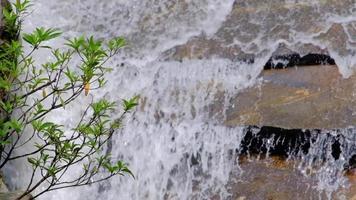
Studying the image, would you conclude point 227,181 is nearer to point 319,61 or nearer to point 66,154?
point 319,61

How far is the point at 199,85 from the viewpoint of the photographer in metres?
4.16

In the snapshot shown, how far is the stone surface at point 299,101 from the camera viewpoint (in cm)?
362

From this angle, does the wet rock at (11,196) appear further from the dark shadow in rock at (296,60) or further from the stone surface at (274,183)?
the dark shadow in rock at (296,60)

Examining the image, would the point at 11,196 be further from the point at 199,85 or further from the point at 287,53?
the point at 287,53

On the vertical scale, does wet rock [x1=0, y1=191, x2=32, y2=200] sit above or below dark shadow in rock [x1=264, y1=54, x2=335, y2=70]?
below

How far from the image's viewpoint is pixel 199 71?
4.20m

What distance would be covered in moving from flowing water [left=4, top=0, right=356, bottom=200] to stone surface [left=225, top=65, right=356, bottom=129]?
0.24 ft

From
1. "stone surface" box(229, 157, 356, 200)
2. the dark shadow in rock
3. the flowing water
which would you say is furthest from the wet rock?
the dark shadow in rock

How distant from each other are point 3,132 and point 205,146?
1706mm

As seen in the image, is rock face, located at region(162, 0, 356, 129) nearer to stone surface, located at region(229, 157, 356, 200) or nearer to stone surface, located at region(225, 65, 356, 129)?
stone surface, located at region(225, 65, 356, 129)

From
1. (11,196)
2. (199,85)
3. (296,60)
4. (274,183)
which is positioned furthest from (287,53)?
(11,196)

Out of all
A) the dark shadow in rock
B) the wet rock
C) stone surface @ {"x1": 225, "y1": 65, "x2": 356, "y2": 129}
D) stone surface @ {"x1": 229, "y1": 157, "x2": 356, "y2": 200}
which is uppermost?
the dark shadow in rock

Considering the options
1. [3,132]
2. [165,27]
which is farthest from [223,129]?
[3,132]

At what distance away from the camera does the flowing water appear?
3848 millimetres
